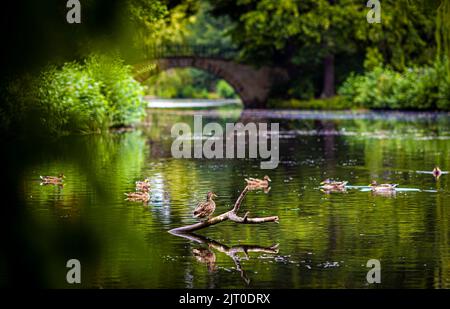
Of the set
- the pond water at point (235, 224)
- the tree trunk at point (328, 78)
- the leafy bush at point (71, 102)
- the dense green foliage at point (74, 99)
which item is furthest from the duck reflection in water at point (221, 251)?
the tree trunk at point (328, 78)

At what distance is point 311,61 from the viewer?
7581cm

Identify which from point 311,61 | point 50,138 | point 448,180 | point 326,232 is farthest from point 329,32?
point 326,232

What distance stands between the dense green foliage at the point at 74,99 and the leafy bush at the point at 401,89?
1983 centimetres

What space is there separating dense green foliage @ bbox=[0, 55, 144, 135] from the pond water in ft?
7.88

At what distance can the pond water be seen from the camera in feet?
43.1

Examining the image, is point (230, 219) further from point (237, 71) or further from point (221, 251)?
point (237, 71)

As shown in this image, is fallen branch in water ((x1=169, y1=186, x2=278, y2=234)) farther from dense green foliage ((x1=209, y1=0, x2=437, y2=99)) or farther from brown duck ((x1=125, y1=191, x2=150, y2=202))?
dense green foliage ((x1=209, y1=0, x2=437, y2=99))

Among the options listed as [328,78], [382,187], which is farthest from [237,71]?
[382,187]

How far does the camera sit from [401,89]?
2586 inches

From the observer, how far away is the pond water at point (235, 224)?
13133 millimetres

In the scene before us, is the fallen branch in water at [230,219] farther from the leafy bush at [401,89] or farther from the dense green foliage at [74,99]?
the leafy bush at [401,89]

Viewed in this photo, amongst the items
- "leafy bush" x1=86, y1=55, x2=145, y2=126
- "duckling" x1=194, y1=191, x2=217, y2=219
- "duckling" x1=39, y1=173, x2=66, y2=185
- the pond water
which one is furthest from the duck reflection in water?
"leafy bush" x1=86, y1=55, x2=145, y2=126
